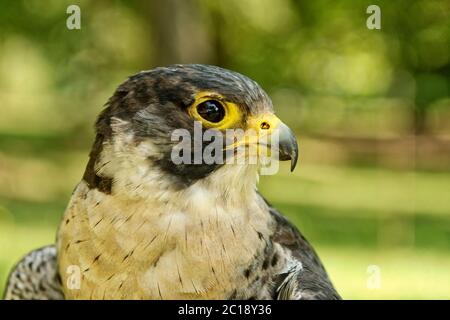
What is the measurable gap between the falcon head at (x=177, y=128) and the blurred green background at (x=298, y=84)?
924cm

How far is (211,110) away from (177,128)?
0.20 meters

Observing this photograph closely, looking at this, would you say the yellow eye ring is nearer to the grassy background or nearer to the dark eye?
the dark eye

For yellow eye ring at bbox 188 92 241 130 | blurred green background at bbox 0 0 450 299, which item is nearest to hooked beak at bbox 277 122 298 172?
yellow eye ring at bbox 188 92 241 130

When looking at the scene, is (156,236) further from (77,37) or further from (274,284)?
(77,37)

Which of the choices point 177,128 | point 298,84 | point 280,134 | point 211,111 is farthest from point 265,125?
point 298,84

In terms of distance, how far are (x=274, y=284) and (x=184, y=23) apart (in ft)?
34.3

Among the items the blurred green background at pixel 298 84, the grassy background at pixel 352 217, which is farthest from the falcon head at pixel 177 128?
the blurred green background at pixel 298 84

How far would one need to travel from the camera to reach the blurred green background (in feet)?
48.3

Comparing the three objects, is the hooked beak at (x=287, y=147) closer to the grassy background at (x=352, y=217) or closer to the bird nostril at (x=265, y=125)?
the bird nostril at (x=265, y=125)

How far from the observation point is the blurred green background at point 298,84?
48.3 ft

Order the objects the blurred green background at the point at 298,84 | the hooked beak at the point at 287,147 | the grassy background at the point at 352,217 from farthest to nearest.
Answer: the blurred green background at the point at 298,84 → the grassy background at the point at 352,217 → the hooked beak at the point at 287,147

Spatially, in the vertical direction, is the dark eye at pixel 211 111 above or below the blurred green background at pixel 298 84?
below

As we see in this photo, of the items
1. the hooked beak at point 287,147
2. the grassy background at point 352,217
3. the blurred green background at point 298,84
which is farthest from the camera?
the blurred green background at point 298,84
